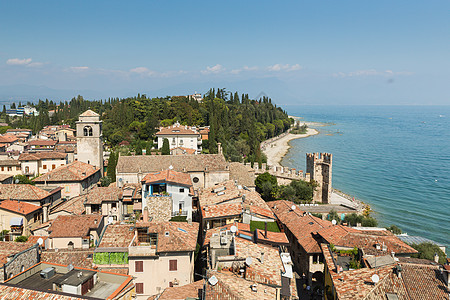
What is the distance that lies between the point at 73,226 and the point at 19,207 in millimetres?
6531

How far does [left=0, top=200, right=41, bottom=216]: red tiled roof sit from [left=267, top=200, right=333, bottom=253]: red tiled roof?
1646 cm

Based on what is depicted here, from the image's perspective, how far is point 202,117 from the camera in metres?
67.3

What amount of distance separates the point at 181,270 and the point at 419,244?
15.8 meters

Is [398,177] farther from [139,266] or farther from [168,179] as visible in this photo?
[139,266]

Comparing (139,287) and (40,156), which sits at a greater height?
(40,156)

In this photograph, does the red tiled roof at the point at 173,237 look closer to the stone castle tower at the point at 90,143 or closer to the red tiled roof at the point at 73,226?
the red tiled roof at the point at 73,226

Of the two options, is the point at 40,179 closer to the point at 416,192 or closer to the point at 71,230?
the point at 71,230

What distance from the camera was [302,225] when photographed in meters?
22.8

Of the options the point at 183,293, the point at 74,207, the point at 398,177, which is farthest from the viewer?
the point at 398,177

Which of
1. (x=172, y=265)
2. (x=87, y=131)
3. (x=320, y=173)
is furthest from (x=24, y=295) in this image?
(x=320, y=173)

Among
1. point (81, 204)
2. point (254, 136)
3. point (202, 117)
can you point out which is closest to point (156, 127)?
point (202, 117)

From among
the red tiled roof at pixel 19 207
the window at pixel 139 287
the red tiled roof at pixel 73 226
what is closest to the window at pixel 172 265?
the window at pixel 139 287

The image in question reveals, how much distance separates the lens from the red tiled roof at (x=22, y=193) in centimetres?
2627

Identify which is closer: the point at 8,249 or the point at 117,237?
the point at 8,249
